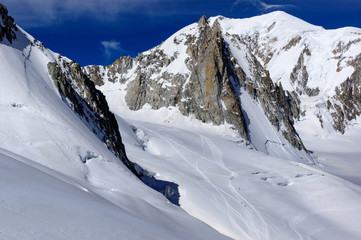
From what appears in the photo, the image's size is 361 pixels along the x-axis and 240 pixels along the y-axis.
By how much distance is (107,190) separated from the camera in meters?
11.8

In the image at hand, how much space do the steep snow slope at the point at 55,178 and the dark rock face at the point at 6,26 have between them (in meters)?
0.40

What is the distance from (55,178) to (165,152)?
2934 centimetres

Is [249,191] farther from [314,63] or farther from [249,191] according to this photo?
[314,63]

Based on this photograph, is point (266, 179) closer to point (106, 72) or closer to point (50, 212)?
point (50, 212)

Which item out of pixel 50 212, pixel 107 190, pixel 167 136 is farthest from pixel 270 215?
pixel 167 136

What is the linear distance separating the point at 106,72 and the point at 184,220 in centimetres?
8090

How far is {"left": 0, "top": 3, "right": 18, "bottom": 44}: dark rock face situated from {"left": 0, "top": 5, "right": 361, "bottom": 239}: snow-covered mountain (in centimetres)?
10

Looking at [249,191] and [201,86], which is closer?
[249,191]

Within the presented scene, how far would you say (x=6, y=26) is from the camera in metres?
19.0

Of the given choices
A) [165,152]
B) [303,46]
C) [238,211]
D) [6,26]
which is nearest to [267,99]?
[165,152]

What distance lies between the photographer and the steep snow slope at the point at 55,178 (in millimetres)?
5383

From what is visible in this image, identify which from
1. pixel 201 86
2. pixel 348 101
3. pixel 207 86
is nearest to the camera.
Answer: pixel 207 86

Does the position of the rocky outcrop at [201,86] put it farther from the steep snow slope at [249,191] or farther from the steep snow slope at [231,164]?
the steep snow slope at [249,191]

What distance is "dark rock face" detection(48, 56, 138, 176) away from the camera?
19.2m
